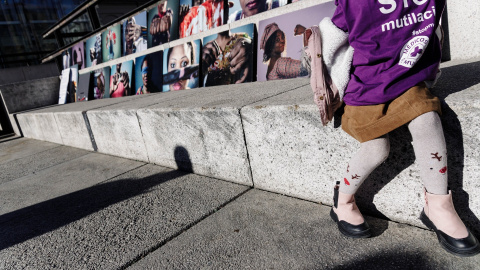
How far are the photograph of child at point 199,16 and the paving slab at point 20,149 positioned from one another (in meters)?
3.05

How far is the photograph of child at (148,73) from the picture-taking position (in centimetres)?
481

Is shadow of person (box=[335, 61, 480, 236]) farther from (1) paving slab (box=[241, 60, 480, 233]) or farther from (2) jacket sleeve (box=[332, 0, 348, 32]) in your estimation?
(2) jacket sleeve (box=[332, 0, 348, 32])

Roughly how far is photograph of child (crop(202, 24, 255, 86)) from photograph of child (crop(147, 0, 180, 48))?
2.83 feet

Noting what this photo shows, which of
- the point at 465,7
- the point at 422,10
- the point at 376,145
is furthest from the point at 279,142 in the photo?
the point at 465,7

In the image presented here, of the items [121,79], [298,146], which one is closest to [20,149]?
[121,79]

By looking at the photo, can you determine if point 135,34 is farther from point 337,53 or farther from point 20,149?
point 337,53

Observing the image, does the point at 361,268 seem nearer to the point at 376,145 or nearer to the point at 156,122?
the point at 376,145

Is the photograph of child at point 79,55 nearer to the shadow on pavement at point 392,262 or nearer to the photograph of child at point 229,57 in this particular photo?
the photograph of child at point 229,57

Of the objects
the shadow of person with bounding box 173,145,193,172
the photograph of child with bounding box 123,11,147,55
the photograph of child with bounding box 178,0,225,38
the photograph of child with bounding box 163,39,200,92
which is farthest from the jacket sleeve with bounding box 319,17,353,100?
the photograph of child with bounding box 123,11,147,55

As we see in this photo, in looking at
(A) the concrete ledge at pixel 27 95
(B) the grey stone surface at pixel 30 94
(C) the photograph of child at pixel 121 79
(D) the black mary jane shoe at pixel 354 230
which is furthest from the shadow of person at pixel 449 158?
(B) the grey stone surface at pixel 30 94

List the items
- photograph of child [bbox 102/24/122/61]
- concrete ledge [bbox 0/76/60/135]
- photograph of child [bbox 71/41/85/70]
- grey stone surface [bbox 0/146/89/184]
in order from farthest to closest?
1. photograph of child [bbox 71/41/85/70]
2. concrete ledge [bbox 0/76/60/135]
3. photograph of child [bbox 102/24/122/61]
4. grey stone surface [bbox 0/146/89/184]

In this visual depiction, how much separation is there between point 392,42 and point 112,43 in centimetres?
595

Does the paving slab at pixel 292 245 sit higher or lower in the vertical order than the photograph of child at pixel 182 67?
lower

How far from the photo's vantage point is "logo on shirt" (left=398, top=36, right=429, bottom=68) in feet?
3.78
